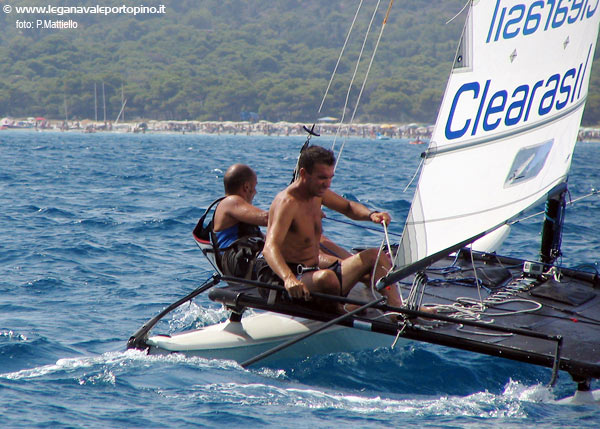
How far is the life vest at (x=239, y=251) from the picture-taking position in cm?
598

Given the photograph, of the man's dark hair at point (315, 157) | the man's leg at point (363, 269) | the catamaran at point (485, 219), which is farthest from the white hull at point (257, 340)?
the man's dark hair at point (315, 157)

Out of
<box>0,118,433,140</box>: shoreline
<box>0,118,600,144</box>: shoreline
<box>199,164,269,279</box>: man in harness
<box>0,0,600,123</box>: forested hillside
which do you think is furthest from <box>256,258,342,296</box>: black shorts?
<box>0,118,433,140</box>: shoreline

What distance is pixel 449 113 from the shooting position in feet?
16.7

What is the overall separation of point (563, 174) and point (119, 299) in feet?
13.7

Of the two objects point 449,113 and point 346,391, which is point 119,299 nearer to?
point 346,391

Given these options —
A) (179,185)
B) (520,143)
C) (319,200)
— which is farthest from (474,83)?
(179,185)

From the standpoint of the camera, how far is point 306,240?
552 cm

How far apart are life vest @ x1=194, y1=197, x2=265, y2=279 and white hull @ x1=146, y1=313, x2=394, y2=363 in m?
0.39

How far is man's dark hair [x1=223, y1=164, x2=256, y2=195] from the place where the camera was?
618cm

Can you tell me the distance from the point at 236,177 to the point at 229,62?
156 m

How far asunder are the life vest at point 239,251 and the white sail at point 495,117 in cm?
143

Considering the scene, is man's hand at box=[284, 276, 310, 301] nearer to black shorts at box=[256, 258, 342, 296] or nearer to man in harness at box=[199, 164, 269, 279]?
black shorts at box=[256, 258, 342, 296]

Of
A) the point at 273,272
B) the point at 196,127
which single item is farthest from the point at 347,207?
the point at 196,127

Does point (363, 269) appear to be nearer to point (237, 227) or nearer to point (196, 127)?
point (237, 227)
